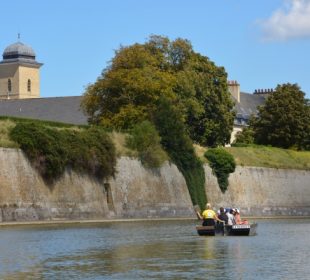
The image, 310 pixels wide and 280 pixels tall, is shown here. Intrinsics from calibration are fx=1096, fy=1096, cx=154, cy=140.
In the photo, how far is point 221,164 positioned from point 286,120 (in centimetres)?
2737

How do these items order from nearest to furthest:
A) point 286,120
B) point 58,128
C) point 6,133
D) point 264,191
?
point 6,133 → point 58,128 → point 264,191 → point 286,120

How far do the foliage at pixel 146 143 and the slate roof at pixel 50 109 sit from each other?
55.1m

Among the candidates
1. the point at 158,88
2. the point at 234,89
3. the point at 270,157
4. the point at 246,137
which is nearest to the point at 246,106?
the point at 234,89

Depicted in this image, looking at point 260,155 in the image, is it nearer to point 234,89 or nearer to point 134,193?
point 134,193

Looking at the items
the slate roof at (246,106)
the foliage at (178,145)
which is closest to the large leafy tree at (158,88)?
the foliage at (178,145)

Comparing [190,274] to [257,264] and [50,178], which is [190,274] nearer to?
[257,264]

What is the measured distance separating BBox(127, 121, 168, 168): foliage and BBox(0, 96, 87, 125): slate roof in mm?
55107

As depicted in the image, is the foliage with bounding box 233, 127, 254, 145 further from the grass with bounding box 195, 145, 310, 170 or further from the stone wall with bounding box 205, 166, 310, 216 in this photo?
the stone wall with bounding box 205, 166, 310, 216

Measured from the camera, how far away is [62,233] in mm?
56406

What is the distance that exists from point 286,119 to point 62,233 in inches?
2600

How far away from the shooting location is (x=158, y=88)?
9225cm

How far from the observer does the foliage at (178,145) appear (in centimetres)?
8675

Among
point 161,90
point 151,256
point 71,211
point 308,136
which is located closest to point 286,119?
point 308,136

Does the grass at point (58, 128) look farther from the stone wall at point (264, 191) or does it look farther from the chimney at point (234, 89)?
the chimney at point (234, 89)
